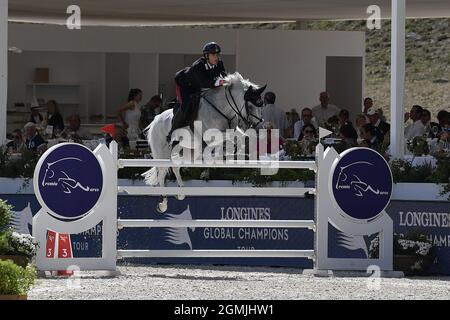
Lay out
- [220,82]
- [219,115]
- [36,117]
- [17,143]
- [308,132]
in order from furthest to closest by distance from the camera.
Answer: [36,117] < [17,143] < [308,132] < [219,115] < [220,82]

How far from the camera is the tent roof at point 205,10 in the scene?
20.0 meters

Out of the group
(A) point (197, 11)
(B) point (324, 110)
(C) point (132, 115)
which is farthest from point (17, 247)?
(A) point (197, 11)

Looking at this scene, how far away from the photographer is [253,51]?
2411 cm

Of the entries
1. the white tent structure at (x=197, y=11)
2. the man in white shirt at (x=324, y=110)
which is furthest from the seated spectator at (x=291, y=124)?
the white tent structure at (x=197, y=11)

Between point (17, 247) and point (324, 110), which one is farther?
point (324, 110)

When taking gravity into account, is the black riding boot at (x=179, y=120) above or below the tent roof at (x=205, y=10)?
below

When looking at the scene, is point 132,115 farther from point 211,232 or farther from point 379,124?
point 211,232

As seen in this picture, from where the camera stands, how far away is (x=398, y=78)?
14.3 meters

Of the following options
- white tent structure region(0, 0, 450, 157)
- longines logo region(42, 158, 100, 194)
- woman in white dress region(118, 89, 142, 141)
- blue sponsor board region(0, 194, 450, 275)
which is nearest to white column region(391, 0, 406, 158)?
white tent structure region(0, 0, 450, 157)

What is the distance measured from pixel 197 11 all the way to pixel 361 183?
413 inches

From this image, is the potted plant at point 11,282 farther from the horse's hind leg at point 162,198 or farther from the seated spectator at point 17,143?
the seated spectator at point 17,143

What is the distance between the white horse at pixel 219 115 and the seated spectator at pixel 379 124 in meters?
2.77

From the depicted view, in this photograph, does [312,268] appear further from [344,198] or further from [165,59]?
[165,59]
